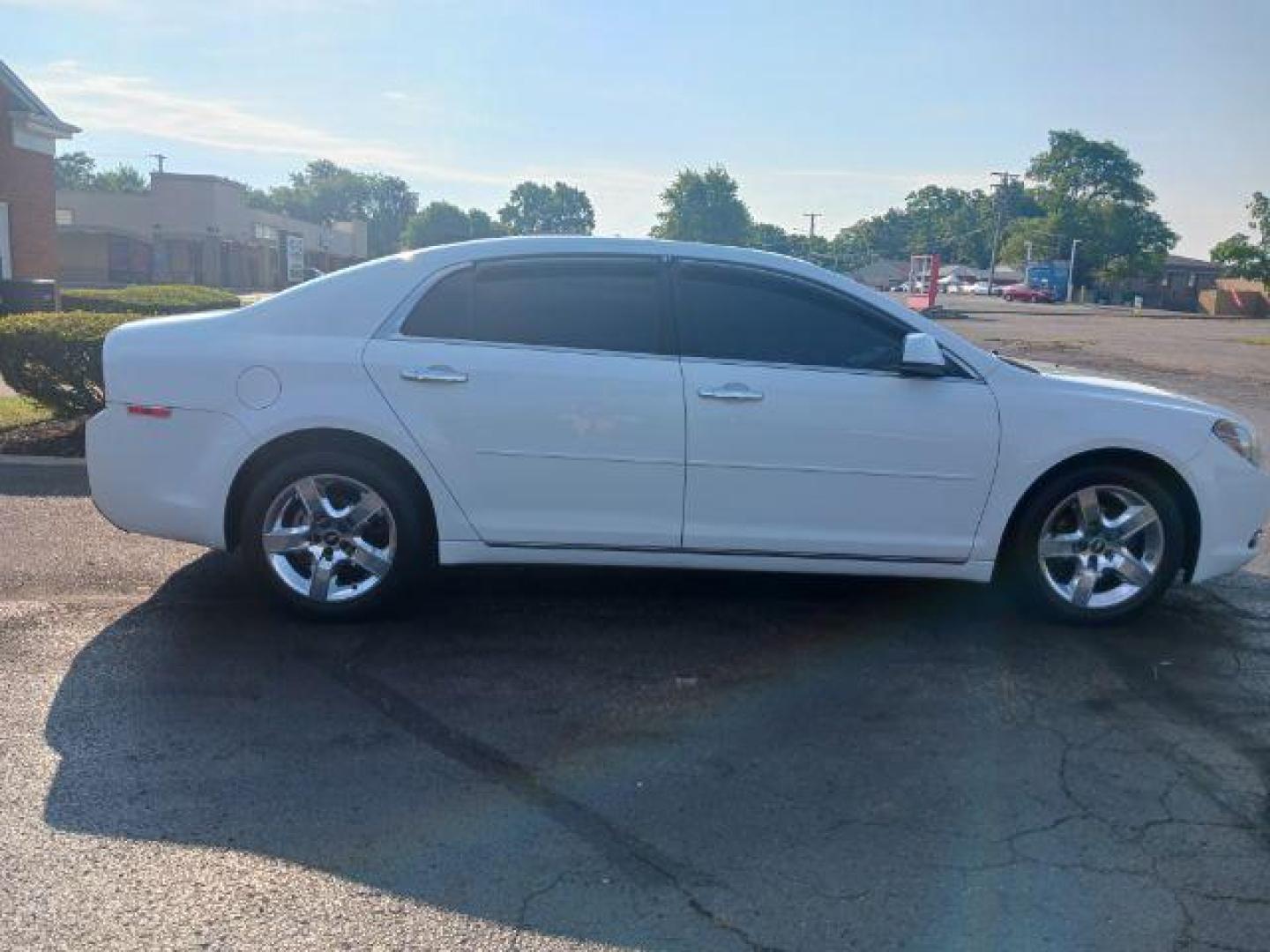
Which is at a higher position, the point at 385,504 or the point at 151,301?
the point at 151,301

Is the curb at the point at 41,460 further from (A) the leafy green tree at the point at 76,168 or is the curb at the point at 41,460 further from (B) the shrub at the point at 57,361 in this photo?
(A) the leafy green tree at the point at 76,168

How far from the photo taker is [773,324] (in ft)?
17.3

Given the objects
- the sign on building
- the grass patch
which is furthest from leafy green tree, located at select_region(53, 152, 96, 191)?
the grass patch

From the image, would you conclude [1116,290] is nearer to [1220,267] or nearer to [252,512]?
[1220,267]

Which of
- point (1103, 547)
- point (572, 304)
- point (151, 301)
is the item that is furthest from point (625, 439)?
point (151, 301)

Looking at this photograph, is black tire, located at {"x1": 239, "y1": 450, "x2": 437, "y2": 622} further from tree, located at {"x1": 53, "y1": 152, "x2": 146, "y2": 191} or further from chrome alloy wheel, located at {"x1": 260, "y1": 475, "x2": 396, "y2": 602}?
tree, located at {"x1": 53, "y1": 152, "x2": 146, "y2": 191}

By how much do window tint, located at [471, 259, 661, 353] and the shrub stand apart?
478 centimetres

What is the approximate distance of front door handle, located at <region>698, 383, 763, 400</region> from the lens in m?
5.06

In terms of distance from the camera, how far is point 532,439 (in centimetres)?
507

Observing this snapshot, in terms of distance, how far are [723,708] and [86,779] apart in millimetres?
2224

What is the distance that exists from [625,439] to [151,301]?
42.1ft

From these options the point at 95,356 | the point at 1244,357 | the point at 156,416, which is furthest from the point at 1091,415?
the point at 1244,357

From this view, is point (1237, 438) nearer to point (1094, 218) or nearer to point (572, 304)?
point (572, 304)

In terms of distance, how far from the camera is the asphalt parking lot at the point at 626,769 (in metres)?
3.05
